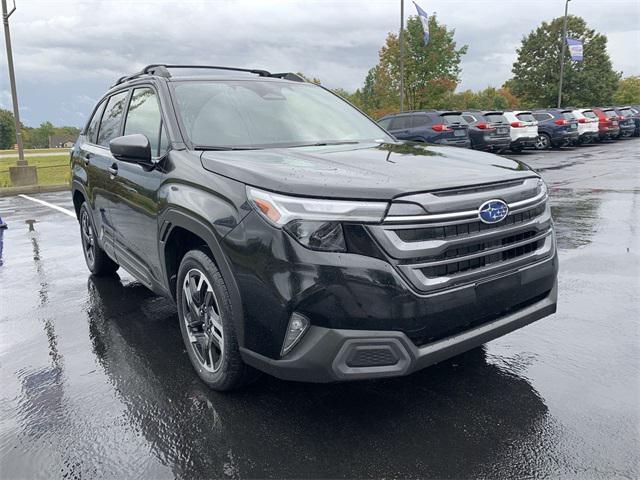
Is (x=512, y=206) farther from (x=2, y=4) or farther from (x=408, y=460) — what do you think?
(x=2, y=4)

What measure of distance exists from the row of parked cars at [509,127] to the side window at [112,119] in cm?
1311

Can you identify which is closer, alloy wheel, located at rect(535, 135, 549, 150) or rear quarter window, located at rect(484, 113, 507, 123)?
rear quarter window, located at rect(484, 113, 507, 123)

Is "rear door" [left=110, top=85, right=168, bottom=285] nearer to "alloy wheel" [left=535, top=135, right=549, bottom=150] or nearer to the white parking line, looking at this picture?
the white parking line

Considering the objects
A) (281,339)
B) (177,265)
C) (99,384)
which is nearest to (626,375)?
(281,339)

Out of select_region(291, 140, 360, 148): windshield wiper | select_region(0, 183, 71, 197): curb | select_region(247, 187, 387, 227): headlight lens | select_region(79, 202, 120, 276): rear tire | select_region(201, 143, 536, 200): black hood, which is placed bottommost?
select_region(0, 183, 71, 197): curb

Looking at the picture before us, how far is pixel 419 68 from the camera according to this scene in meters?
44.1

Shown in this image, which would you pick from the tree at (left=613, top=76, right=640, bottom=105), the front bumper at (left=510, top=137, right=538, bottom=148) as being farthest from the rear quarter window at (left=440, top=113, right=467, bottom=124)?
the tree at (left=613, top=76, right=640, bottom=105)

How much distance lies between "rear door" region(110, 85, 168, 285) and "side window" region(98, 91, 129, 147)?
252mm

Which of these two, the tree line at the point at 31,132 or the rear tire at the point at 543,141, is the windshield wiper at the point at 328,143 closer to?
the rear tire at the point at 543,141

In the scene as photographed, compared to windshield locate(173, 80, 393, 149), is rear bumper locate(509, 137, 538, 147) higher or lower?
lower

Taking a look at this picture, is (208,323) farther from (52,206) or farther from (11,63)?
(11,63)

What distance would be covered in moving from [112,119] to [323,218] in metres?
3.22

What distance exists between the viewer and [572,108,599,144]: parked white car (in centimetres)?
2620

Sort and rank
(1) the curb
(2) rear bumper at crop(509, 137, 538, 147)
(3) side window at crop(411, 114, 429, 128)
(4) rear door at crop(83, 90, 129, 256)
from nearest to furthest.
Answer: (4) rear door at crop(83, 90, 129, 256) → (1) the curb → (3) side window at crop(411, 114, 429, 128) → (2) rear bumper at crop(509, 137, 538, 147)
